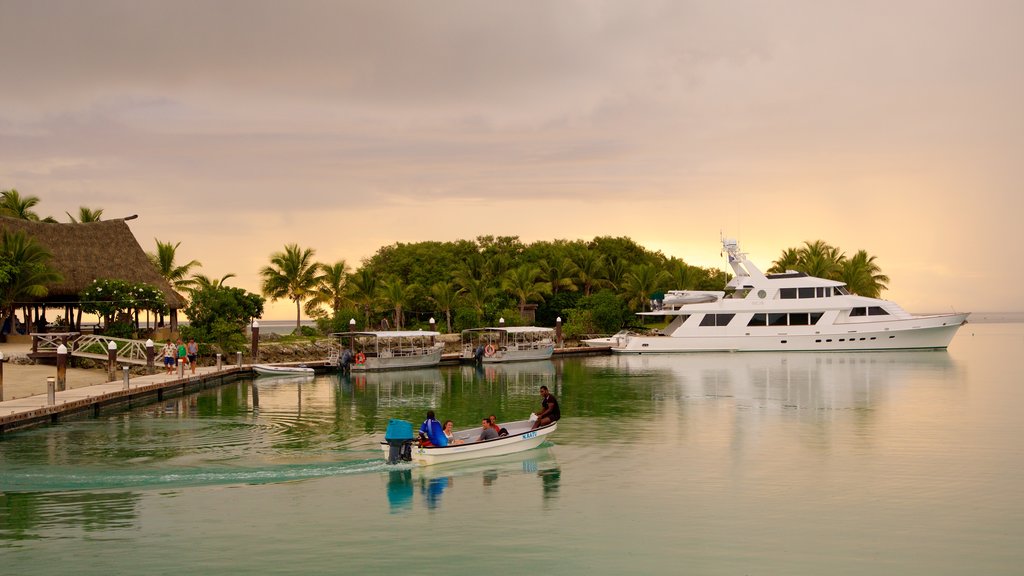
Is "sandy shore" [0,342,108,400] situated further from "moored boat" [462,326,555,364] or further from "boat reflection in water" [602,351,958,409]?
"boat reflection in water" [602,351,958,409]

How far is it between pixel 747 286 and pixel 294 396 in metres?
35.5

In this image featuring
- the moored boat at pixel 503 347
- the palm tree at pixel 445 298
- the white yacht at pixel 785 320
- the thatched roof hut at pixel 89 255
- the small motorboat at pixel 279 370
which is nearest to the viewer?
the small motorboat at pixel 279 370

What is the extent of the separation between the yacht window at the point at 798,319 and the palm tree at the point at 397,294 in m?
28.4

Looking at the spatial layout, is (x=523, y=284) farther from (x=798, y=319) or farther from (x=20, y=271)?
(x=20, y=271)

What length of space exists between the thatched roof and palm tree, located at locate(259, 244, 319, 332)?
1355cm

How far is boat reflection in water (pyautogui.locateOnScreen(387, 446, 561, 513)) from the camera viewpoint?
1670cm

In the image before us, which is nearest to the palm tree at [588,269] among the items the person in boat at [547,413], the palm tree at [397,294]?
the palm tree at [397,294]

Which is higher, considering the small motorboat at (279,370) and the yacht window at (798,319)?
the yacht window at (798,319)

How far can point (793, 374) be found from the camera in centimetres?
4416

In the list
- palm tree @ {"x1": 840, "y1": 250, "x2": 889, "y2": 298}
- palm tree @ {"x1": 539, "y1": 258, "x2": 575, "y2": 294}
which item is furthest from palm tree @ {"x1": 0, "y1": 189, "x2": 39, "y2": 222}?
palm tree @ {"x1": 840, "y1": 250, "x2": 889, "y2": 298}

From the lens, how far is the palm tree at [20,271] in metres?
41.8

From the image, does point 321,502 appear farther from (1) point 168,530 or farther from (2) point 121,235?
(2) point 121,235

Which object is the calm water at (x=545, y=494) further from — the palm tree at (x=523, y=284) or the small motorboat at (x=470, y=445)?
the palm tree at (x=523, y=284)

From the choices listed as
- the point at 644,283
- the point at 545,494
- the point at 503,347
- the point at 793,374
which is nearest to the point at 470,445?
the point at 545,494
